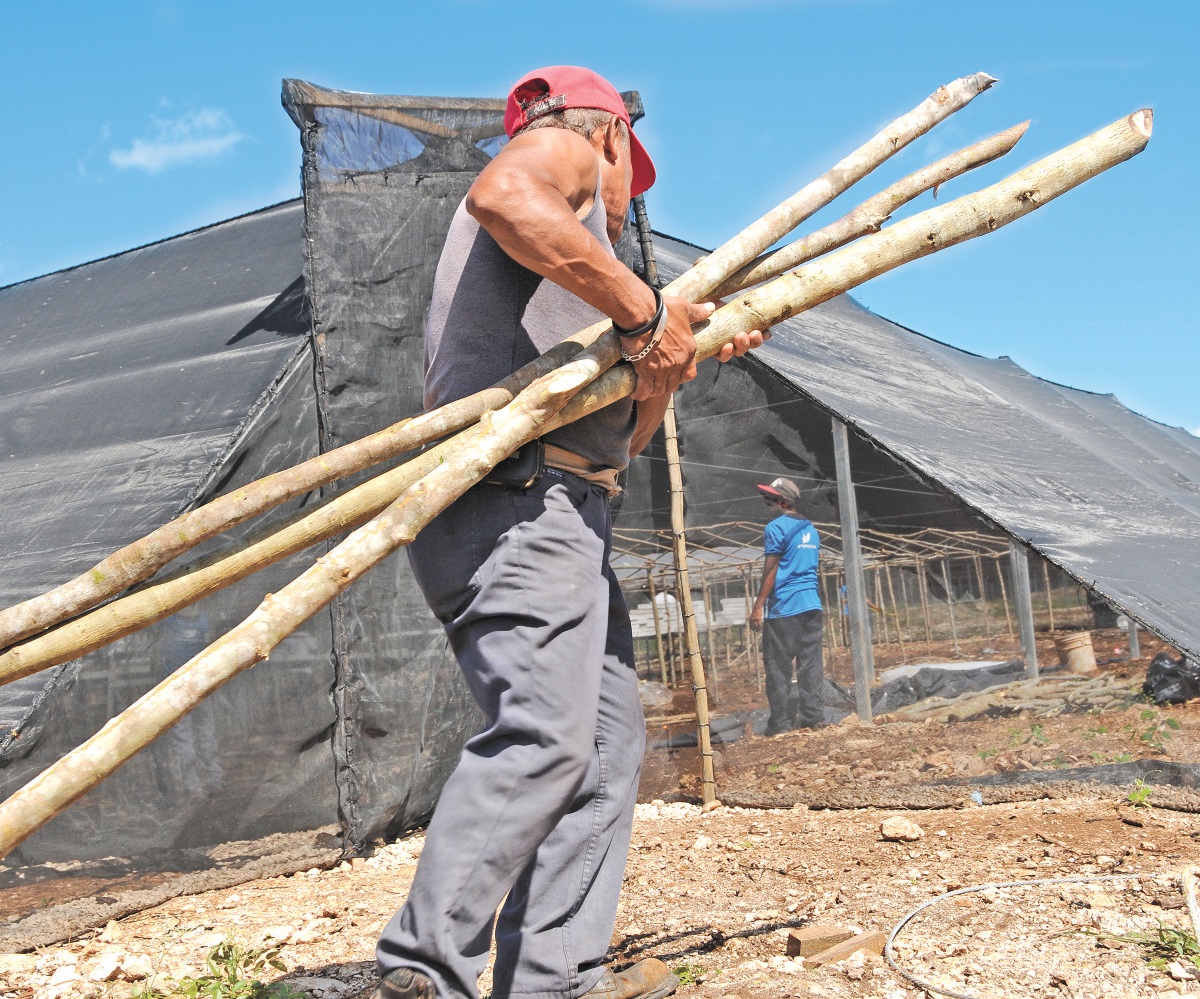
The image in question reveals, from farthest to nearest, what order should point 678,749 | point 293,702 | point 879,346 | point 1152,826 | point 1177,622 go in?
point 879,346, point 678,749, point 1177,622, point 293,702, point 1152,826

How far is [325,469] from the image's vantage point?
1.75 meters

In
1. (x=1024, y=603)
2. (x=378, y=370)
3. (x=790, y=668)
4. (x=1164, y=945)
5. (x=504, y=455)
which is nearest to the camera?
(x=504, y=455)

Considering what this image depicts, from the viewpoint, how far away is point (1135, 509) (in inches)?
247

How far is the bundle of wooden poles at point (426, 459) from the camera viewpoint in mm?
1406

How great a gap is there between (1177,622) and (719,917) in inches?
98.6

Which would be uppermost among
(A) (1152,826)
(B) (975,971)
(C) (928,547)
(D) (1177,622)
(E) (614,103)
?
(E) (614,103)

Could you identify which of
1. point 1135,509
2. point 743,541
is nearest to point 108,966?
point 743,541

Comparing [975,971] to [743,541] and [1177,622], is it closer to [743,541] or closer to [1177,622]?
[1177,622]

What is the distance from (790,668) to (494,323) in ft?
11.4

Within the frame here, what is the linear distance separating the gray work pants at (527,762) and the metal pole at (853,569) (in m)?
3.08

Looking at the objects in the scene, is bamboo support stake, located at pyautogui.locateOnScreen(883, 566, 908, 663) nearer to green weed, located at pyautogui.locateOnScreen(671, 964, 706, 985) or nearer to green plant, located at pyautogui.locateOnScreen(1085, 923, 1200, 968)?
green plant, located at pyautogui.locateOnScreen(1085, 923, 1200, 968)

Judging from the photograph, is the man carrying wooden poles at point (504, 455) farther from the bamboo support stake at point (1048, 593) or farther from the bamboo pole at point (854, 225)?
the bamboo support stake at point (1048, 593)

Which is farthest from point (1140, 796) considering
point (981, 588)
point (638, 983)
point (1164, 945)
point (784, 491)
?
point (638, 983)

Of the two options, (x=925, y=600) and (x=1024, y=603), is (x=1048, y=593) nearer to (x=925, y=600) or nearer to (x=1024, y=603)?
(x=1024, y=603)
